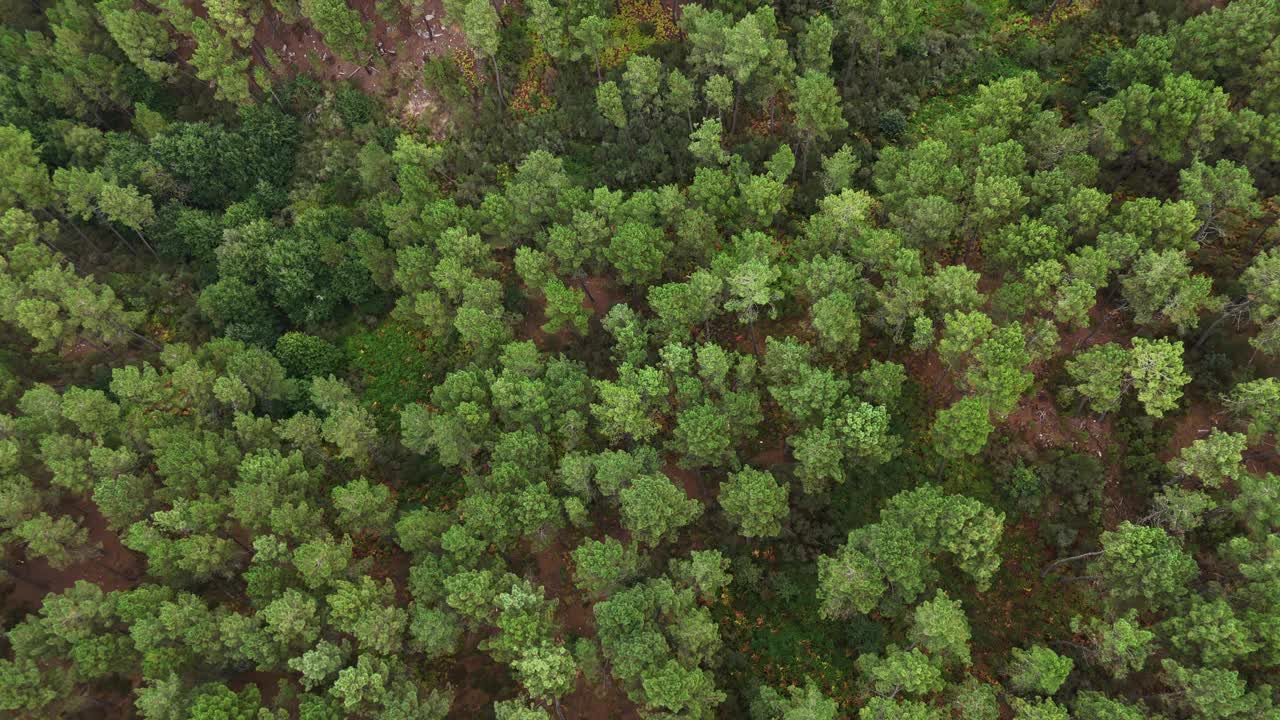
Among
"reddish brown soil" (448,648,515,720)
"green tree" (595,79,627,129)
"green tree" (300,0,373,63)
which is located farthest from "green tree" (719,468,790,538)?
"green tree" (300,0,373,63)

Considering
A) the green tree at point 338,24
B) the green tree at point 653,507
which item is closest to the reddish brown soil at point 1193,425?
the green tree at point 653,507

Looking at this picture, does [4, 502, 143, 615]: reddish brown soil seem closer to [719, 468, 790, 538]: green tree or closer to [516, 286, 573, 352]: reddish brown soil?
[516, 286, 573, 352]: reddish brown soil

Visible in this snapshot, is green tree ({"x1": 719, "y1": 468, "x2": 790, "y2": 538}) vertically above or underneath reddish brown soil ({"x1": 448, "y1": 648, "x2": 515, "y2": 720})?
above

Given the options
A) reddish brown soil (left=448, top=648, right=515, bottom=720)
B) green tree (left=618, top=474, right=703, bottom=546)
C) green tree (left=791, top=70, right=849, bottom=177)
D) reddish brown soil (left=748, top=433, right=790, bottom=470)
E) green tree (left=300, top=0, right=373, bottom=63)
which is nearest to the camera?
green tree (left=618, top=474, right=703, bottom=546)

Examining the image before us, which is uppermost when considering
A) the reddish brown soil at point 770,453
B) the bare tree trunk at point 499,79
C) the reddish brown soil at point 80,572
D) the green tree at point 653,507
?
the bare tree trunk at point 499,79

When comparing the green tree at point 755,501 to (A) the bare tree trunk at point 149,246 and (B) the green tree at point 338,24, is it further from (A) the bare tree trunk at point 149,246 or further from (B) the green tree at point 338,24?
(A) the bare tree trunk at point 149,246

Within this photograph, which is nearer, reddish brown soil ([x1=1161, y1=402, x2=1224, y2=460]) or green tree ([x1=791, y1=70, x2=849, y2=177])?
reddish brown soil ([x1=1161, y1=402, x2=1224, y2=460])

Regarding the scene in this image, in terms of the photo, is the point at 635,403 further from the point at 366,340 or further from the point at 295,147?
the point at 295,147

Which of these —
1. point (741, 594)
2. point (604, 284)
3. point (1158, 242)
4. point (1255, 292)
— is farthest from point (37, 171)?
point (1255, 292)
